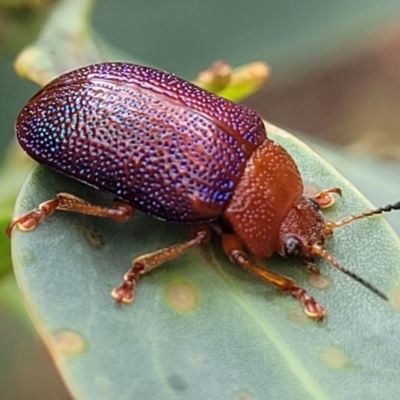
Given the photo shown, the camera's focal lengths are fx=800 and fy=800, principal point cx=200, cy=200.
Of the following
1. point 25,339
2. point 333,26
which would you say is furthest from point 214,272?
point 25,339

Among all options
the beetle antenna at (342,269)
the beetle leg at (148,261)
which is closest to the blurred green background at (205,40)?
the beetle antenna at (342,269)

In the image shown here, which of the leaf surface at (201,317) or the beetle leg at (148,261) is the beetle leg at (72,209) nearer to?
the leaf surface at (201,317)

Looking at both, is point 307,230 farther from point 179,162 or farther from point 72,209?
point 72,209

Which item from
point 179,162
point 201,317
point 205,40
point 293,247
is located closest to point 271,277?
point 293,247

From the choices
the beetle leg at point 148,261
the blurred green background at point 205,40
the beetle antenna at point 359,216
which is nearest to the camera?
the beetle leg at point 148,261

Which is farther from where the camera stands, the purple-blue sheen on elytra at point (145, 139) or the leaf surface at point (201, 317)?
the purple-blue sheen on elytra at point (145, 139)

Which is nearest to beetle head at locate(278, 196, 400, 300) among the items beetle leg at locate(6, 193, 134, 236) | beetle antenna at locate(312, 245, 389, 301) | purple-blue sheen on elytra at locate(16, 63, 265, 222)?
beetle antenna at locate(312, 245, 389, 301)

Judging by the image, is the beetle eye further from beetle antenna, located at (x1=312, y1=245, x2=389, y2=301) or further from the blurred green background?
the blurred green background

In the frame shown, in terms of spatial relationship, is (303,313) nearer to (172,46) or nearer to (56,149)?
(56,149)

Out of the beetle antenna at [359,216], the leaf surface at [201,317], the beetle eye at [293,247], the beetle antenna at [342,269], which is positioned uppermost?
the beetle antenna at [359,216]

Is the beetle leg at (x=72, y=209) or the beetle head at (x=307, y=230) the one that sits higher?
the beetle head at (x=307, y=230)
